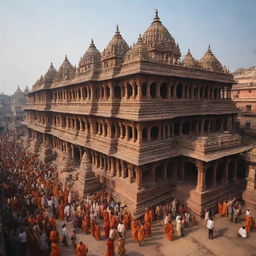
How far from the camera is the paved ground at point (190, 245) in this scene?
11547 mm

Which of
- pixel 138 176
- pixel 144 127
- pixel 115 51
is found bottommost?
pixel 138 176

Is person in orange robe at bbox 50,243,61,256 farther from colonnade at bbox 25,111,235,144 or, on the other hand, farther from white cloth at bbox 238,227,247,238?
white cloth at bbox 238,227,247,238

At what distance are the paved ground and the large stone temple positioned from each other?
1.90 m

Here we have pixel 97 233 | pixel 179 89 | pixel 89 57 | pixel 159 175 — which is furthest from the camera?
pixel 89 57

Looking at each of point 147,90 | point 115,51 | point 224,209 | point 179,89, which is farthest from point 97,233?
point 115,51

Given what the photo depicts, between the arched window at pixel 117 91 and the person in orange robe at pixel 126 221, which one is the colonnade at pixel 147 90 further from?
the person in orange robe at pixel 126 221

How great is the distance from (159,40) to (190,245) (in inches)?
692

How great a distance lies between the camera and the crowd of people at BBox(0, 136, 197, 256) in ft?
36.8

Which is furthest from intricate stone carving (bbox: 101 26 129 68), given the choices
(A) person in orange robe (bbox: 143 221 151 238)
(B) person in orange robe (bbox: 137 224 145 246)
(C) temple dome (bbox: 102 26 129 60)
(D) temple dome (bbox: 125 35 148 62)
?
(B) person in orange robe (bbox: 137 224 145 246)

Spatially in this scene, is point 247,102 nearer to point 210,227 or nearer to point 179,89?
point 179,89

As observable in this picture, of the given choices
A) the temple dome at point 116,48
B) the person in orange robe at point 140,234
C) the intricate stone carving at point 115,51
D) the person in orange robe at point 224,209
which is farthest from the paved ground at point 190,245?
the temple dome at point 116,48

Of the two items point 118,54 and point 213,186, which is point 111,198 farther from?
point 118,54

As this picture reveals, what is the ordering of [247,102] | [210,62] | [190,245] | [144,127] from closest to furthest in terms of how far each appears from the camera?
[190,245] < [144,127] < [210,62] < [247,102]

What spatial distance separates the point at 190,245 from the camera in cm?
1211
